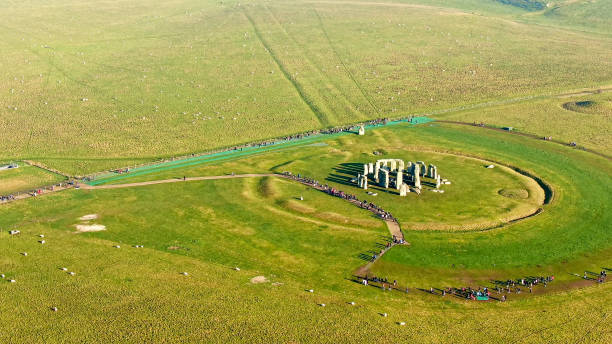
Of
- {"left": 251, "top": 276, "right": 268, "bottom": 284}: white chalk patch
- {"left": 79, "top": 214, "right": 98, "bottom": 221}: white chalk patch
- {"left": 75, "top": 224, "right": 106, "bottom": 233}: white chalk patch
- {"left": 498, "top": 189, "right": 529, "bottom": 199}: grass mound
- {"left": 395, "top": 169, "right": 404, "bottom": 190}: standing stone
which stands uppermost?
{"left": 395, "top": 169, "right": 404, "bottom": 190}: standing stone

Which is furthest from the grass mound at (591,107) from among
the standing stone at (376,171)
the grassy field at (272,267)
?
the standing stone at (376,171)

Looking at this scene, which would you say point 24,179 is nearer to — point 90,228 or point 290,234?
point 90,228

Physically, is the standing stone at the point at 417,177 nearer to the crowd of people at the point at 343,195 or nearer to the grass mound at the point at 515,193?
the crowd of people at the point at 343,195

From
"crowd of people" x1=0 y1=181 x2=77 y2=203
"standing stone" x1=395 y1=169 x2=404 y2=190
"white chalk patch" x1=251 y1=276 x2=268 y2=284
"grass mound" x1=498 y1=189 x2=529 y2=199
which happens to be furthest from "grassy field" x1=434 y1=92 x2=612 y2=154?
"crowd of people" x1=0 y1=181 x2=77 y2=203

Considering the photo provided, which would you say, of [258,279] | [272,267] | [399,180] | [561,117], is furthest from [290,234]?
[561,117]

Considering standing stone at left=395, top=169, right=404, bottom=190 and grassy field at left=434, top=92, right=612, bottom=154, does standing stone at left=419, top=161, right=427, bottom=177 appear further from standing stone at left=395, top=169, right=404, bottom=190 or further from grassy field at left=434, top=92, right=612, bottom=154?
grassy field at left=434, top=92, right=612, bottom=154

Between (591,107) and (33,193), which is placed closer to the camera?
(33,193)
